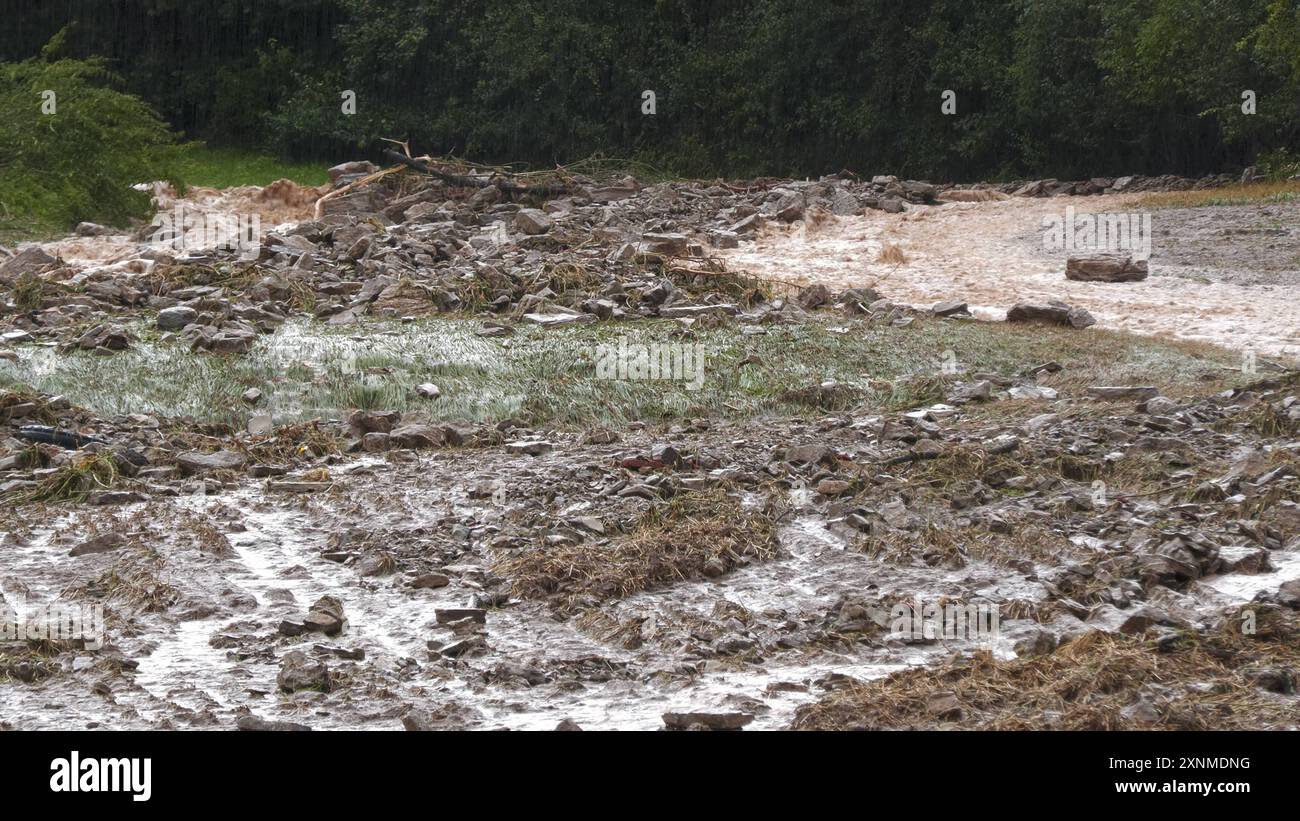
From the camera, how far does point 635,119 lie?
3025 centimetres

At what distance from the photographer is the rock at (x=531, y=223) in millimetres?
16234

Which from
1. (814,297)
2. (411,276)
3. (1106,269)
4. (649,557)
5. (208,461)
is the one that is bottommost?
(649,557)

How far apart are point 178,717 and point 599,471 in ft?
13.3

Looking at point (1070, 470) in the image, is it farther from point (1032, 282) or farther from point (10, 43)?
point (10, 43)

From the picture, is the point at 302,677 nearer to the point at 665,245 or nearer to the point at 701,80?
the point at 665,245

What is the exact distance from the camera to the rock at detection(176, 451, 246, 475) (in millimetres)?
9062

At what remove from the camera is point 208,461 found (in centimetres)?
916

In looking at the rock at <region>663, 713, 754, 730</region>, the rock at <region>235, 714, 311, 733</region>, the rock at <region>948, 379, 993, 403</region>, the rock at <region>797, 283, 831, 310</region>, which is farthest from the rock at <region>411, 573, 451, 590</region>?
the rock at <region>797, 283, 831, 310</region>

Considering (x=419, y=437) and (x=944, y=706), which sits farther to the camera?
(x=419, y=437)

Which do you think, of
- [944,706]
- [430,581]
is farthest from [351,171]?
[944,706]

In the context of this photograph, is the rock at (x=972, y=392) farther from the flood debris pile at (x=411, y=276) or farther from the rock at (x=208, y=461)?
the rock at (x=208, y=461)

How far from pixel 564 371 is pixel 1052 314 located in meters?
4.59

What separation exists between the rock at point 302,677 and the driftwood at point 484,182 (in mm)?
14317

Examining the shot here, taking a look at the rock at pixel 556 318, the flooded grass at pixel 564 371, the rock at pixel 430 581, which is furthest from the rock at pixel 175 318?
the rock at pixel 430 581
